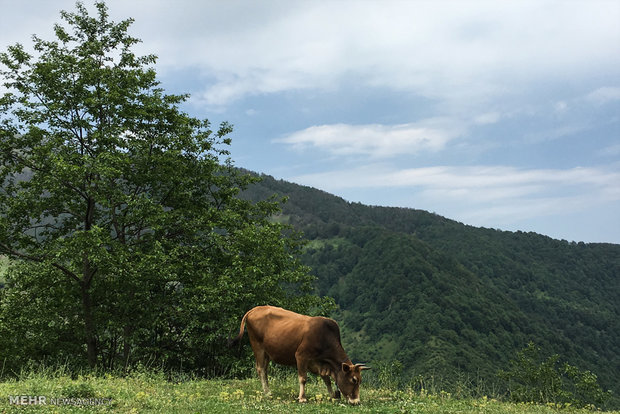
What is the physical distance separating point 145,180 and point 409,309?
158068mm

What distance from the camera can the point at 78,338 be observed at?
77.3ft

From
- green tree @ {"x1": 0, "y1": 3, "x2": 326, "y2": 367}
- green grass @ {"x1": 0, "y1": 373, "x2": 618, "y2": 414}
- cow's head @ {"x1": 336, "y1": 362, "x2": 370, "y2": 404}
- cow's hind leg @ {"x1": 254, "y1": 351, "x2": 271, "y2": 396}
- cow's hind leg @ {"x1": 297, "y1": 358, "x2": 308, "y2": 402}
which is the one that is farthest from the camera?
green tree @ {"x1": 0, "y1": 3, "x2": 326, "y2": 367}

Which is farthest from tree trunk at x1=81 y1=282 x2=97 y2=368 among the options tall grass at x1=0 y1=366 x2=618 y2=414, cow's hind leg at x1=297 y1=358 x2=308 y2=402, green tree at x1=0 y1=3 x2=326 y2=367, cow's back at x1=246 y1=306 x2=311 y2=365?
cow's hind leg at x1=297 y1=358 x2=308 y2=402

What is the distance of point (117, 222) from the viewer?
24094 mm

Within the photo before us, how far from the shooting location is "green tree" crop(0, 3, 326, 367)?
2161 centimetres

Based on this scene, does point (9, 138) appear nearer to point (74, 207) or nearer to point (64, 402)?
point (74, 207)

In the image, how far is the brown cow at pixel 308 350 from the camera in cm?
1245

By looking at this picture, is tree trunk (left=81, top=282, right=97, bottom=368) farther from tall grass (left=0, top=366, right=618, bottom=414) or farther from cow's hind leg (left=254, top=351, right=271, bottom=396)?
cow's hind leg (left=254, top=351, right=271, bottom=396)

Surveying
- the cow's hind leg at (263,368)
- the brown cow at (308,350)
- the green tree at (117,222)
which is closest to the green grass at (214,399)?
the cow's hind leg at (263,368)

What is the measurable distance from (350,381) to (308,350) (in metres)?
1.45

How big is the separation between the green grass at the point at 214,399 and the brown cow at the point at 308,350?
54 cm

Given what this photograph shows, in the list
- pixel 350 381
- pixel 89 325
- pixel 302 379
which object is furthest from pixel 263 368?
pixel 89 325

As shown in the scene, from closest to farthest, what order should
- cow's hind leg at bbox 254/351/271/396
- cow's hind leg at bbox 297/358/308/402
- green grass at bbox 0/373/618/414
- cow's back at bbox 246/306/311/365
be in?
green grass at bbox 0/373/618/414, cow's hind leg at bbox 297/358/308/402, cow's back at bbox 246/306/311/365, cow's hind leg at bbox 254/351/271/396

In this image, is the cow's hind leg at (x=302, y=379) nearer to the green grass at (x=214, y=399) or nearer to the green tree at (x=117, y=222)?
the green grass at (x=214, y=399)
